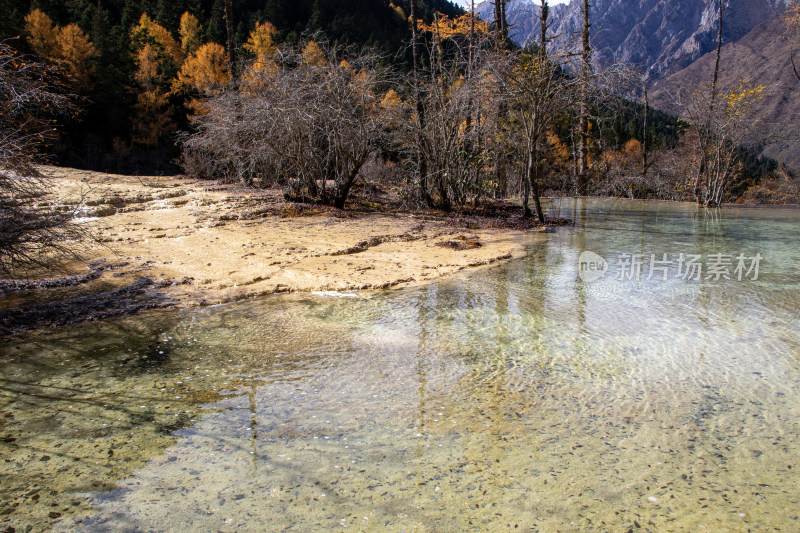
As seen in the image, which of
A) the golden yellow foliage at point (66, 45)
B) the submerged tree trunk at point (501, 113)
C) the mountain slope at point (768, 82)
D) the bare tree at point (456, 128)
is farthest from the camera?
the golden yellow foliage at point (66, 45)

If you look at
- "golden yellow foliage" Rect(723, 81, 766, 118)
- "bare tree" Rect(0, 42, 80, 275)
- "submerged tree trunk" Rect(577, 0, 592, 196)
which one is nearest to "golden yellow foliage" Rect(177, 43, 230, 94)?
"submerged tree trunk" Rect(577, 0, 592, 196)

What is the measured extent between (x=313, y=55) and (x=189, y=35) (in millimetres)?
35790

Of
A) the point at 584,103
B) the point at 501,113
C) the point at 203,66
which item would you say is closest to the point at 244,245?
the point at 584,103

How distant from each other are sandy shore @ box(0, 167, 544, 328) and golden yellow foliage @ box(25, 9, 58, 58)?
81.2 ft

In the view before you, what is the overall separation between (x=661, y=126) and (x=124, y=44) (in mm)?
71802

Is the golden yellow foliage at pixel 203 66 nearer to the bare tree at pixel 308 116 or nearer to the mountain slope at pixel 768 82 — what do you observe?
the bare tree at pixel 308 116

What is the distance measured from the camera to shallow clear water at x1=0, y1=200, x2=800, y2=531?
7.11 feet

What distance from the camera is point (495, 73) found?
10.2 m

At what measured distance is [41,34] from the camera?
30.5 meters

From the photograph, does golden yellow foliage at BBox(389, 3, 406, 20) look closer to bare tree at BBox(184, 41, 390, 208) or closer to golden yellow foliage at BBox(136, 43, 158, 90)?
golden yellow foliage at BBox(136, 43, 158, 90)

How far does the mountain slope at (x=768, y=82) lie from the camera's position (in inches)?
618

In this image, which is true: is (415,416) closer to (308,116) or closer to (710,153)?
(308,116)

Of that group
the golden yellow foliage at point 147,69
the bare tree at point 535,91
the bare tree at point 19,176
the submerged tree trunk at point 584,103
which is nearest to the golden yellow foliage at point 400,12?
the golden yellow foliage at point 147,69

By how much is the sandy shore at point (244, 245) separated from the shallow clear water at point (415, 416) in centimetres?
83
